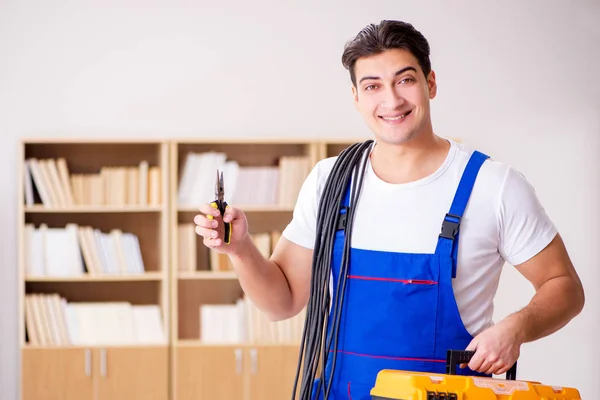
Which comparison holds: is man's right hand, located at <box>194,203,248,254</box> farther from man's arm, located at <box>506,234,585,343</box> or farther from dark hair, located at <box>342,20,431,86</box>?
man's arm, located at <box>506,234,585,343</box>

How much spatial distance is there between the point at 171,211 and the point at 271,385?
1.11m

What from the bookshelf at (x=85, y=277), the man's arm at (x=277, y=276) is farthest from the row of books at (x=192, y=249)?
the man's arm at (x=277, y=276)

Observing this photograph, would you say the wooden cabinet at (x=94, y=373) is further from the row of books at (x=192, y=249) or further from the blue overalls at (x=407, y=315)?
the blue overalls at (x=407, y=315)

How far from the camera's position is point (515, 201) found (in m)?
1.88

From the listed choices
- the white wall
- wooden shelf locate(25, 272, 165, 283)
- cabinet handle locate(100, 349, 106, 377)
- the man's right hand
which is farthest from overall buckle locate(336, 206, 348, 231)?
the white wall

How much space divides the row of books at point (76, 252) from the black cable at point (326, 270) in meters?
2.73

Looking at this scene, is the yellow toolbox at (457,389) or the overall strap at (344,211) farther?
the overall strap at (344,211)

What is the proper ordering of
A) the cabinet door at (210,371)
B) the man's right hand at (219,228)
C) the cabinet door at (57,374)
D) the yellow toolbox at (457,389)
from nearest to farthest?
the yellow toolbox at (457,389) < the man's right hand at (219,228) < the cabinet door at (57,374) < the cabinet door at (210,371)

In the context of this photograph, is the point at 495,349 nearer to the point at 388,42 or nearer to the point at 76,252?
the point at 388,42

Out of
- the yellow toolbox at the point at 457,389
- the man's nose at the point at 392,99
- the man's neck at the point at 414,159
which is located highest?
the man's nose at the point at 392,99

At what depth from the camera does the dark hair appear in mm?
1938

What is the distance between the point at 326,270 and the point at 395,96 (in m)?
0.44

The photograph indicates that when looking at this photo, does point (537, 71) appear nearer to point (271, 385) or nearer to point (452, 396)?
point (271, 385)

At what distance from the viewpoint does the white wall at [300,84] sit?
16.1ft
